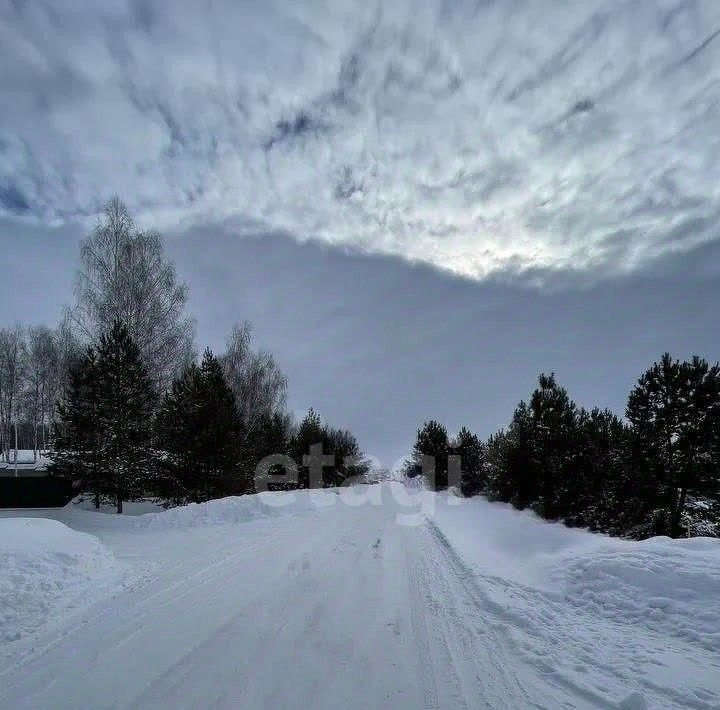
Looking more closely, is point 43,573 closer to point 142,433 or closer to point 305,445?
point 142,433

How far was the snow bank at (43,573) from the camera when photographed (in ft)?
17.1

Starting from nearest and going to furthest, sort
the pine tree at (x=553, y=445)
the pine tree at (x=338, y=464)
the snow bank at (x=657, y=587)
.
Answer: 1. the snow bank at (x=657, y=587)
2. the pine tree at (x=553, y=445)
3. the pine tree at (x=338, y=464)

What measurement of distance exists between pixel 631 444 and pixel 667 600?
1785 cm

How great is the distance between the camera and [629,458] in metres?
20.8

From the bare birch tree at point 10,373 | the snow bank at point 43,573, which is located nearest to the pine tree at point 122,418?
the snow bank at point 43,573

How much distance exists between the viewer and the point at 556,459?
25141 millimetres

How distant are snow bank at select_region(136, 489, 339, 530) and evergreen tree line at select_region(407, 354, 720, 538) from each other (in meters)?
14.7

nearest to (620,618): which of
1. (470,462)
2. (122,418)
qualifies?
(122,418)

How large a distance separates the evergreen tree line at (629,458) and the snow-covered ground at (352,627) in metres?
14.3

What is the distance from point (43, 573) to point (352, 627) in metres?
4.77

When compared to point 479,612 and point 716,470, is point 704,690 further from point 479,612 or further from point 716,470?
point 716,470

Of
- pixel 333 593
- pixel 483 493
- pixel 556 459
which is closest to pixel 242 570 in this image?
pixel 333 593

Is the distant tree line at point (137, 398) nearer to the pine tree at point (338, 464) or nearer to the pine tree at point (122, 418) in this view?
the pine tree at point (122, 418)

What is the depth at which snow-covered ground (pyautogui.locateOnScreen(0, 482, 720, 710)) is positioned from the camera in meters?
3.54
